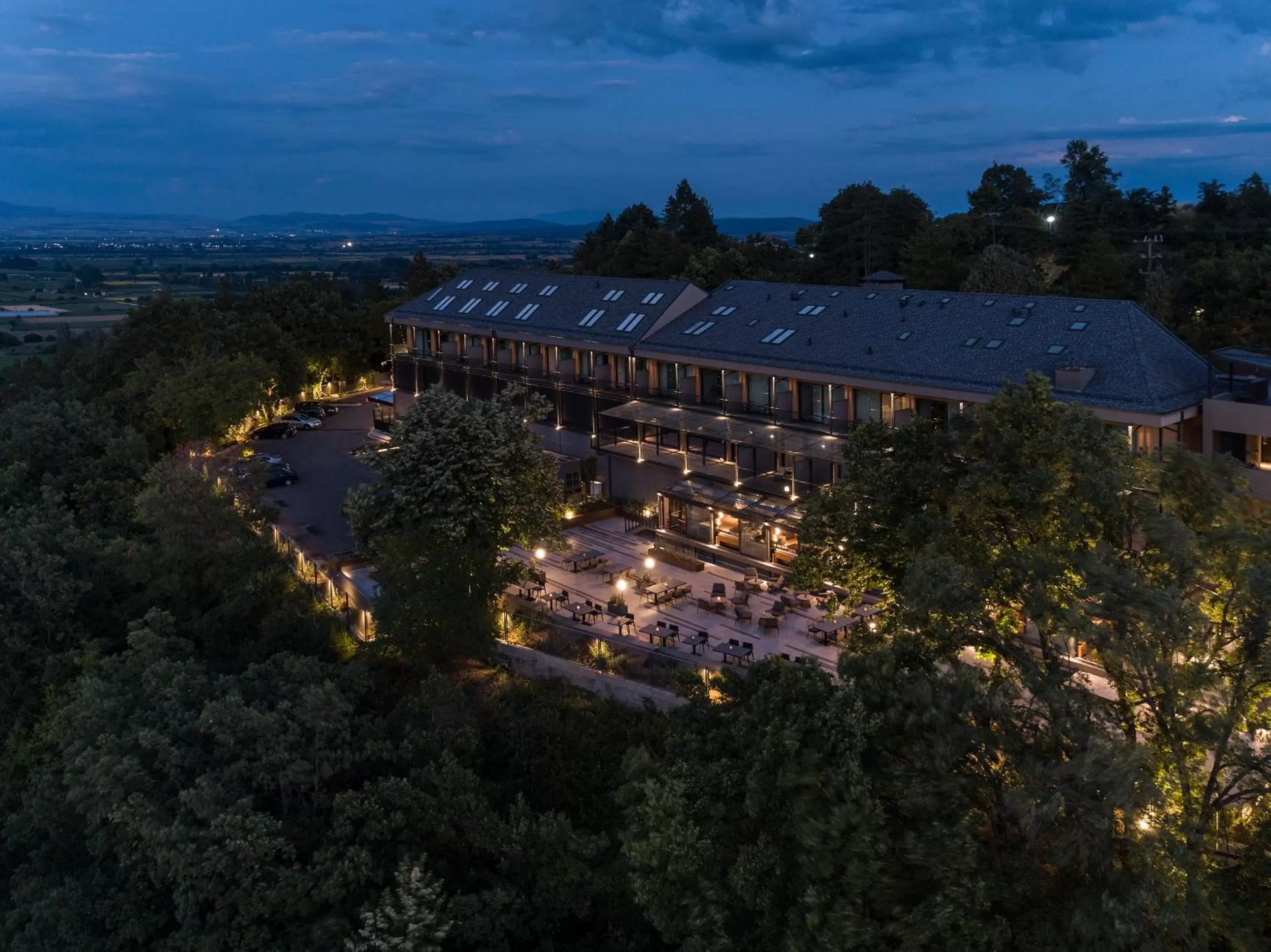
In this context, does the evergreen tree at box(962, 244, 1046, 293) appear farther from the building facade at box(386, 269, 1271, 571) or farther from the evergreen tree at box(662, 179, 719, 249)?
the evergreen tree at box(662, 179, 719, 249)

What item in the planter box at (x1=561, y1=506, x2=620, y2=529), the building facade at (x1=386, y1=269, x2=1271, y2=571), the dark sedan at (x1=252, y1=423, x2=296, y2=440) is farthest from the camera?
the dark sedan at (x1=252, y1=423, x2=296, y2=440)

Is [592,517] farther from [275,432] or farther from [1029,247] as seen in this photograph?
[1029,247]

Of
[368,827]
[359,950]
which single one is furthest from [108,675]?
[359,950]

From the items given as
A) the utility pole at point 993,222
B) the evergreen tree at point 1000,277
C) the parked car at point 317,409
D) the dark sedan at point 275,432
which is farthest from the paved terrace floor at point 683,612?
the utility pole at point 993,222

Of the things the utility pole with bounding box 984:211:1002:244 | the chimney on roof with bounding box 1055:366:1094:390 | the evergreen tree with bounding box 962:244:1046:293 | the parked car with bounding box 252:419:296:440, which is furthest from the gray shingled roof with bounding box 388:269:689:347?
the utility pole with bounding box 984:211:1002:244

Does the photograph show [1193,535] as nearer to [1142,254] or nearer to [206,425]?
[206,425]

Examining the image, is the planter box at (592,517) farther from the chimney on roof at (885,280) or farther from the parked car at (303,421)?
the parked car at (303,421)

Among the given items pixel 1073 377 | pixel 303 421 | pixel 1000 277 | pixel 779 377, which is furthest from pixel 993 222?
pixel 303 421
